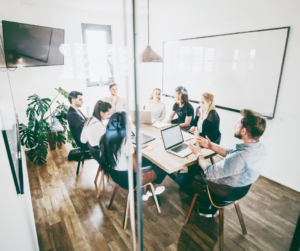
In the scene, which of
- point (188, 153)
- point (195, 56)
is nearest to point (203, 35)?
point (195, 56)

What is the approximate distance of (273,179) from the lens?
7.99 feet

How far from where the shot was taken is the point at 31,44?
8.07 ft

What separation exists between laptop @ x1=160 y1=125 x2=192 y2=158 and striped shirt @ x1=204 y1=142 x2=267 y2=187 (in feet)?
1.38

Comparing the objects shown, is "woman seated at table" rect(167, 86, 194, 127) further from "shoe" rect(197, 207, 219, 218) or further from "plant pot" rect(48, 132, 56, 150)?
"plant pot" rect(48, 132, 56, 150)

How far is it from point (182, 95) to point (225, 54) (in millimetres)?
896

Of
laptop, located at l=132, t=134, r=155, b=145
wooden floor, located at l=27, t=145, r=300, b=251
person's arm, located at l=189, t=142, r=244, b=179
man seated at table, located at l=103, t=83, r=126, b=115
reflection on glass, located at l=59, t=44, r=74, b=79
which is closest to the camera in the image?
person's arm, located at l=189, t=142, r=244, b=179

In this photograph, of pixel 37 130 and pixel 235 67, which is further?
pixel 37 130

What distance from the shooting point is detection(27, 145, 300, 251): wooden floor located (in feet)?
5.71

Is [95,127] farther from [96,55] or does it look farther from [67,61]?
[96,55]

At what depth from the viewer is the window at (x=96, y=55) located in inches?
136

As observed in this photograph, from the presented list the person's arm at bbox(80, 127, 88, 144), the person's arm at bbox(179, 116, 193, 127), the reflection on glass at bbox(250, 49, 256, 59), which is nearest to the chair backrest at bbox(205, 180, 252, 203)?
the person's arm at bbox(179, 116, 193, 127)

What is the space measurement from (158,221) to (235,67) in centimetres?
233

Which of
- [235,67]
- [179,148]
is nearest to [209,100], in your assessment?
[235,67]

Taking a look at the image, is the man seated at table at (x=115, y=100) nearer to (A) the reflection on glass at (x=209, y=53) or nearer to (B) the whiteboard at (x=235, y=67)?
(B) the whiteboard at (x=235, y=67)
